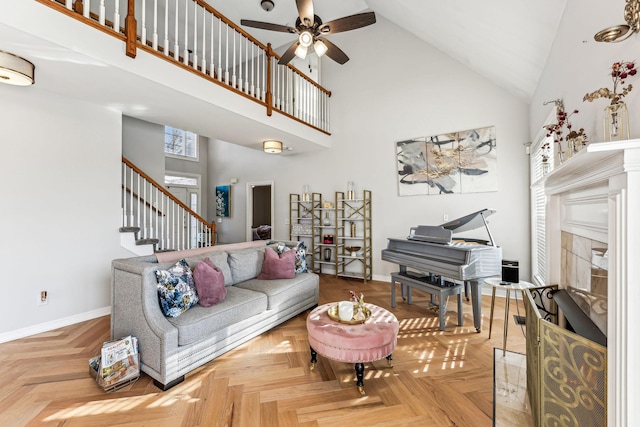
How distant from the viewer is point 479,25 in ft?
9.73

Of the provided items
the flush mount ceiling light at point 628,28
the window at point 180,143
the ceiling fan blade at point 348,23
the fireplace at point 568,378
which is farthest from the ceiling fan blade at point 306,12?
the window at point 180,143

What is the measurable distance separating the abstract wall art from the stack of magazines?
4.23 m

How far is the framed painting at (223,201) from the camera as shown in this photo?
24.2 feet

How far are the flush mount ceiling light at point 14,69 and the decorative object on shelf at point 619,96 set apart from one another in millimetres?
3769

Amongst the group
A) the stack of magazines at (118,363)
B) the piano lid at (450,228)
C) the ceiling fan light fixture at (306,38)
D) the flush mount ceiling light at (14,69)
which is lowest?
the stack of magazines at (118,363)

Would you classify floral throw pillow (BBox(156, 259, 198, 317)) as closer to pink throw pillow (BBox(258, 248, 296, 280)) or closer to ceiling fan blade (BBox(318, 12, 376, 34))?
pink throw pillow (BBox(258, 248, 296, 280))

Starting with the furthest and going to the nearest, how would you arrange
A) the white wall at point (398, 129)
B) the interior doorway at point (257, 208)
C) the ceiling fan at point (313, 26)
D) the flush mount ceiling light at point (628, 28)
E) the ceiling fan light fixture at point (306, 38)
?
1. the interior doorway at point (257, 208)
2. the white wall at point (398, 129)
3. the ceiling fan light fixture at point (306, 38)
4. the ceiling fan at point (313, 26)
5. the flush mount ceiling light at point (628, 28)

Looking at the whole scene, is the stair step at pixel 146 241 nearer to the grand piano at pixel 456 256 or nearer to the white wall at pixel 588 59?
the grand piano at pixel 456 256

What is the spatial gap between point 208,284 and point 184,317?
0.36 m

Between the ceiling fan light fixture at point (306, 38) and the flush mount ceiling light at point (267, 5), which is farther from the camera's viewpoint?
the flush mount ceiling light at point (267, 5)

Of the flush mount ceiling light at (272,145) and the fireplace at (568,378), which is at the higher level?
the flush mount ceiling light at (272,145)

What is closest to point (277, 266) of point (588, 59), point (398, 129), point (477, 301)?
point (477, 301)

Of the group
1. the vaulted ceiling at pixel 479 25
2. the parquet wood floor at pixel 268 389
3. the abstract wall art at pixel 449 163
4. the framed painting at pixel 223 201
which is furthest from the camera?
the framed painting at pixel 223 201

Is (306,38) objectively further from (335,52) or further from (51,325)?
(51,325)
